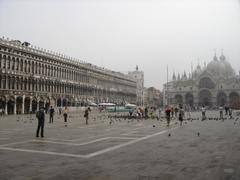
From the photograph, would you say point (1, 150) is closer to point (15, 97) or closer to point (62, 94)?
point (15, 97)

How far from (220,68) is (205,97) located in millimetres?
15103

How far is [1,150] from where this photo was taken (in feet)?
38.3

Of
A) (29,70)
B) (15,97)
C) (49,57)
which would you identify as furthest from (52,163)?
(49,57)

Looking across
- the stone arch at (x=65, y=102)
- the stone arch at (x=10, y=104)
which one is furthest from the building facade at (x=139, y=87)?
the stone arch at (x=10, y=104)

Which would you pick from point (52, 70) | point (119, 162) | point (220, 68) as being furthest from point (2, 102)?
point (220, 68)

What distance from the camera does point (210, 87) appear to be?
410ft

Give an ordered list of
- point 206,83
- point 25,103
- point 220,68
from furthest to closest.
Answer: point 220,68
point 206,83
point 25,103

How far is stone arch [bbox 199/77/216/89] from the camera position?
124 meters

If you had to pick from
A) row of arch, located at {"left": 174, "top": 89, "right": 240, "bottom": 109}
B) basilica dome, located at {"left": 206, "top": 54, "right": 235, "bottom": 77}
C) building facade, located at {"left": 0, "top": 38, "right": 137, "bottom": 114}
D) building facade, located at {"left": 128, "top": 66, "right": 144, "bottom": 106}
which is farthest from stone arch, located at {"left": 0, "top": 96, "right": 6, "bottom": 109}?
basilica dome, located at {"left": 206, "top": 54, "right": 235, "bottom": 77}

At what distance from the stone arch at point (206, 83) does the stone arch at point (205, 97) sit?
2115 mm

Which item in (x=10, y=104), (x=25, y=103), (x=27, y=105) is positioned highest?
(x=25, y=103)

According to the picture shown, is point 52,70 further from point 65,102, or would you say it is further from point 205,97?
point 205,97

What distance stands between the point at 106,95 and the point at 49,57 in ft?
113

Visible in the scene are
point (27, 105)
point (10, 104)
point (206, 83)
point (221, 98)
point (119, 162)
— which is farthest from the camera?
point (206, 83)
